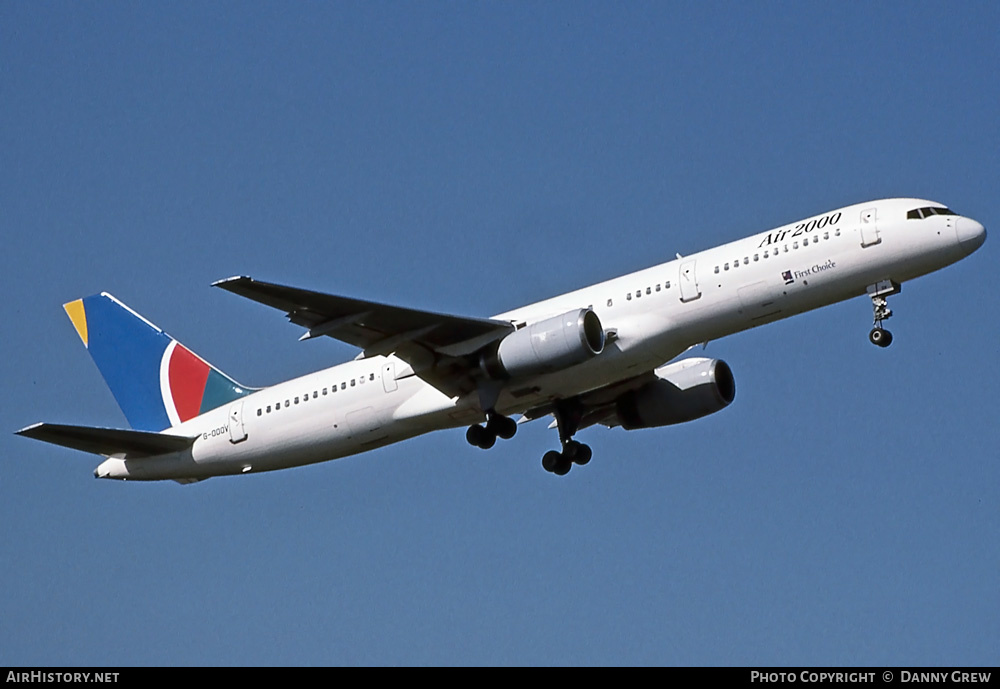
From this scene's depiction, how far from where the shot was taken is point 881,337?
114ft

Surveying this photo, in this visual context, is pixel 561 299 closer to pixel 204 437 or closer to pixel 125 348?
pixel 204 437

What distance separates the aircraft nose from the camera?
112ft

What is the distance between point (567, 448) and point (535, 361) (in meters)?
6.66

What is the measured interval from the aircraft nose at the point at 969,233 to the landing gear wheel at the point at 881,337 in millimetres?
2652

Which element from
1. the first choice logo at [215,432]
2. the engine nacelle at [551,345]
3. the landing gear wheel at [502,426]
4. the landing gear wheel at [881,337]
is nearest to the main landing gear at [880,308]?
the landing gear wheel at [881,337]

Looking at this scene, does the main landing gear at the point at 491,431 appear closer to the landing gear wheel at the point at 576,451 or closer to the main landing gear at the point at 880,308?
the landing gear wheel at the point at 576,451

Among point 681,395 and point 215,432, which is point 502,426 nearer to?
point 681,395

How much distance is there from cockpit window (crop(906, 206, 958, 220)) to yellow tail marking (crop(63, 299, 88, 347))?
2549cm

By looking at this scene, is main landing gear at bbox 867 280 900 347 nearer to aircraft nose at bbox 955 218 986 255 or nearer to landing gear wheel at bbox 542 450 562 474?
aircraft nose at bbox 955 218 986 255

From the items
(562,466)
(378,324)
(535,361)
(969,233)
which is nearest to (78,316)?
(378,324)

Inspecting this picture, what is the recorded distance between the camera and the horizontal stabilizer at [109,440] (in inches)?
1460

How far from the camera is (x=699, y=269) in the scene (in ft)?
117
